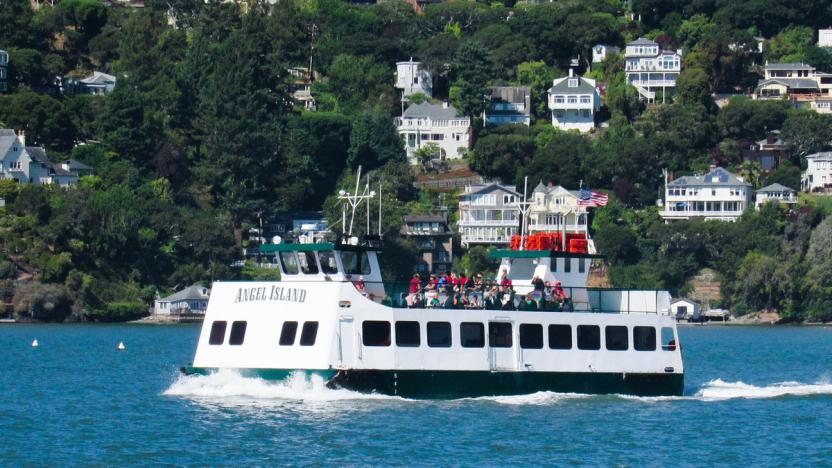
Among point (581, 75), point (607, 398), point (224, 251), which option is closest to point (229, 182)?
point (224, 251)

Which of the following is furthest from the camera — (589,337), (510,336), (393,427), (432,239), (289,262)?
(432,239)

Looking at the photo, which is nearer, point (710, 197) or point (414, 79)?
point (710, 197)

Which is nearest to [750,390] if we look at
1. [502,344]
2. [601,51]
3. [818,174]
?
[502,344]

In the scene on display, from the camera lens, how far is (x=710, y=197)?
5694 inches

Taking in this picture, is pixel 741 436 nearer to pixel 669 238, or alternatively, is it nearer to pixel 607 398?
pixel 607 398

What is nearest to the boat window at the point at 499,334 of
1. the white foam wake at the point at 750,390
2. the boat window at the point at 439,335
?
the boat window at the point at 439,335

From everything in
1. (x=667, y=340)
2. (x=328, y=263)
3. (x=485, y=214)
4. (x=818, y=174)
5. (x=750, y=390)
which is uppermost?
(x=818, y=174)

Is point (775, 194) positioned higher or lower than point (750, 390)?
higher

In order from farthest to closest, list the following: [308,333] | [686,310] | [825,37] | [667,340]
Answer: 1. [825,37]
2. [686,310]
3. [667,340]
4. [308,333]

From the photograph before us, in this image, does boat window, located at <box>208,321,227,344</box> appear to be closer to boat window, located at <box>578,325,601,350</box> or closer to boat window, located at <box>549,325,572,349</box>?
boat window, located at <box>549,325,572,349</box>

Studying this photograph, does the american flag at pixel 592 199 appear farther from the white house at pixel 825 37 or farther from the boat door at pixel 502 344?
the white house at pixel 825 37

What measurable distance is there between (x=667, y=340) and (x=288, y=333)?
11145mm

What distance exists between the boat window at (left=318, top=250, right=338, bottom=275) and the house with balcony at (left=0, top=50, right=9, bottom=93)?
110 m

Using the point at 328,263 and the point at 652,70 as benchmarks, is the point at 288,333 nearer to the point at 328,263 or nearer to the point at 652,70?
the point at 328,263
